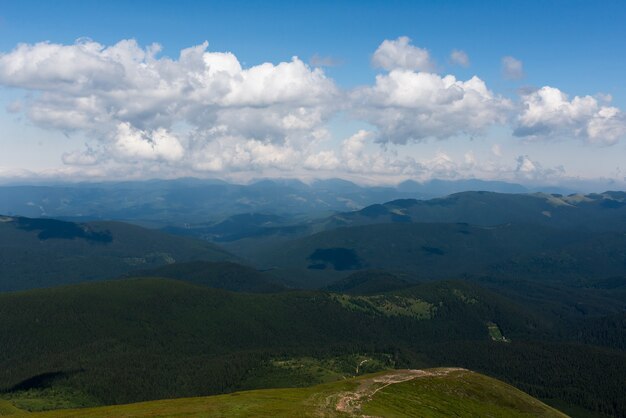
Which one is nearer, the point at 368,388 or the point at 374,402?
the point at 374,402

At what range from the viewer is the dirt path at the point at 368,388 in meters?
131

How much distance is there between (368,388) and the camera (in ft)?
514

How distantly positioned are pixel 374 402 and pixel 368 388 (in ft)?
50.3

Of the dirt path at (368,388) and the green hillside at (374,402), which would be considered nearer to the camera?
the green hillside at (374,402)

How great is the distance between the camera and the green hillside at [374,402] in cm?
12325

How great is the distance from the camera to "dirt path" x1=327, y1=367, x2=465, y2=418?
13075 cm

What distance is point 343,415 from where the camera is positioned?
123312 millimetres

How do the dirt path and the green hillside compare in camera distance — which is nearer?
the green hillside

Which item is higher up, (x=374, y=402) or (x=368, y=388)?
(x=374, y=402)

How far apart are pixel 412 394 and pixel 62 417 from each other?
103 meters

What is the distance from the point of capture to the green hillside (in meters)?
123

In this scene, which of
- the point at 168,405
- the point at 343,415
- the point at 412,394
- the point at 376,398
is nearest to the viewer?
the point at 343,415

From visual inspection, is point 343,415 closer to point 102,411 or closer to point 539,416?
point 102,411

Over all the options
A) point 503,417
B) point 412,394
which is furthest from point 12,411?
point 503,417
